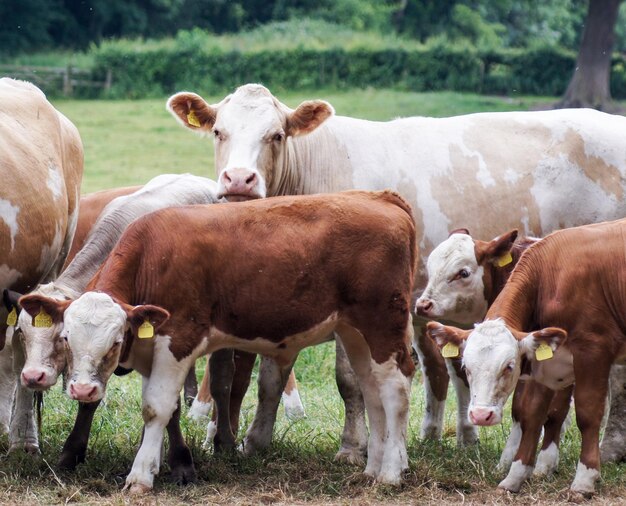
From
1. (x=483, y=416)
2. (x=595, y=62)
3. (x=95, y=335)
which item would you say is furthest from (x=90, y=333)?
(x=595, y=62)

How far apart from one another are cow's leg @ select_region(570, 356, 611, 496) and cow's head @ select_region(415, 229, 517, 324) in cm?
120

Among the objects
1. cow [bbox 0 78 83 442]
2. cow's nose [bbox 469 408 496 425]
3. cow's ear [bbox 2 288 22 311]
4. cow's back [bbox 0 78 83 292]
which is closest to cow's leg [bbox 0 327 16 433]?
cow [bbox 0 78 83 442]

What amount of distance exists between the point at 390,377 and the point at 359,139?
2090 millimetres

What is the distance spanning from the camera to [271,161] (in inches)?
318

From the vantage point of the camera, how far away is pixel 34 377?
6.57 meters

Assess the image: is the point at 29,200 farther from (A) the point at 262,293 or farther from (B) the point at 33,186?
(A) the point at 262,293

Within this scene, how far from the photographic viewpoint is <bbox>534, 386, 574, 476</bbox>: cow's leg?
23.2ft

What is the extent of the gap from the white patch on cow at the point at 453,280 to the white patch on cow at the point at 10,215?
2.67 meters

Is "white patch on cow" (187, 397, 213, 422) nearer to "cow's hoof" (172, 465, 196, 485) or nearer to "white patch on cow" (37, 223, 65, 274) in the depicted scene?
"white patch on cow" (37, 223, 65, 274)

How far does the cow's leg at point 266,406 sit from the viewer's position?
767cm

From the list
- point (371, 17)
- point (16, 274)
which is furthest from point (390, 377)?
point (371, 17)

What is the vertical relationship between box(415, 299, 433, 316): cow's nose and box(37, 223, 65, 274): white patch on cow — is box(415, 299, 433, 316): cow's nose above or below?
above

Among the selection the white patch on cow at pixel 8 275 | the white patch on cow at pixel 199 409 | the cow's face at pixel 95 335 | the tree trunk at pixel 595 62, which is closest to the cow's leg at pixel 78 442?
the cow's face at pixel 95 335

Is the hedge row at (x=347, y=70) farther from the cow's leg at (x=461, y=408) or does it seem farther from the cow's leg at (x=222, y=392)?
the cow's leg at (x=222, y=392)
